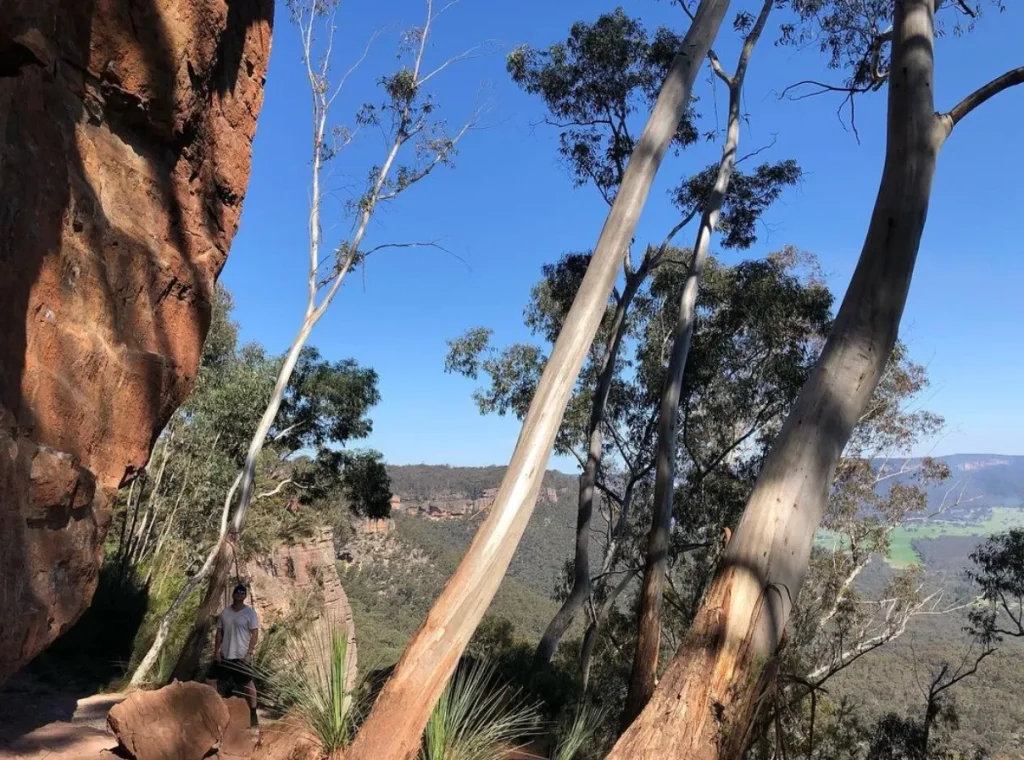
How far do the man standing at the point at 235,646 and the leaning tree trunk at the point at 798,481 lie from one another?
3.96 metres

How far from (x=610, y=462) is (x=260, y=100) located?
36.8 ft

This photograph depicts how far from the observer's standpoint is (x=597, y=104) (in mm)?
12375

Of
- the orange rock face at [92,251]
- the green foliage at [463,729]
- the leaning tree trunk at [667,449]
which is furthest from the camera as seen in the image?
the leaning tree trunk at [667,449]

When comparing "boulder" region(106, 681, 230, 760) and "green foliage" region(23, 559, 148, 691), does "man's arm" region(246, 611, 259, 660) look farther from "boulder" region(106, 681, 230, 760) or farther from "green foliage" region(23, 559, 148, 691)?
"green foliage" region(23, 559, 148, 691)

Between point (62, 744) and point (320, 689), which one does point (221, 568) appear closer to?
point (62, 744)

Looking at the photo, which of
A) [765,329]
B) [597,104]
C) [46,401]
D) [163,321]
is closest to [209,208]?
[163,321]

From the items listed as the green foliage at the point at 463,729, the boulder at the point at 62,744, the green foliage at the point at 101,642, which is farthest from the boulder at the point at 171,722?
the green foliage at the point at 101,642

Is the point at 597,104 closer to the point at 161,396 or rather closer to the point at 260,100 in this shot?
the point at 260,100

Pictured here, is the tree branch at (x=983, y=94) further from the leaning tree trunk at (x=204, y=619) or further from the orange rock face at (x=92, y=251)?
the leaning tree trunk at (x=204, y=619)

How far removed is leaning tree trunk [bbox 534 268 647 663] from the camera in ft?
34.9

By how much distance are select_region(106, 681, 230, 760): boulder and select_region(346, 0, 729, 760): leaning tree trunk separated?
1704 mm

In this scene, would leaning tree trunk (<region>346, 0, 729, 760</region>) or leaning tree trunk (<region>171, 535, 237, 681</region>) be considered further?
leaning tree trunk (<region>171, 535, 237, 681</region>)

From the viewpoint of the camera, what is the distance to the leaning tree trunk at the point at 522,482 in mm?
3172

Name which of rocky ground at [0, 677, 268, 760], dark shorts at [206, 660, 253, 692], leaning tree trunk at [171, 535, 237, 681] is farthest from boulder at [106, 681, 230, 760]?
leaning tree trunk at [171, 535, 237, 681]
